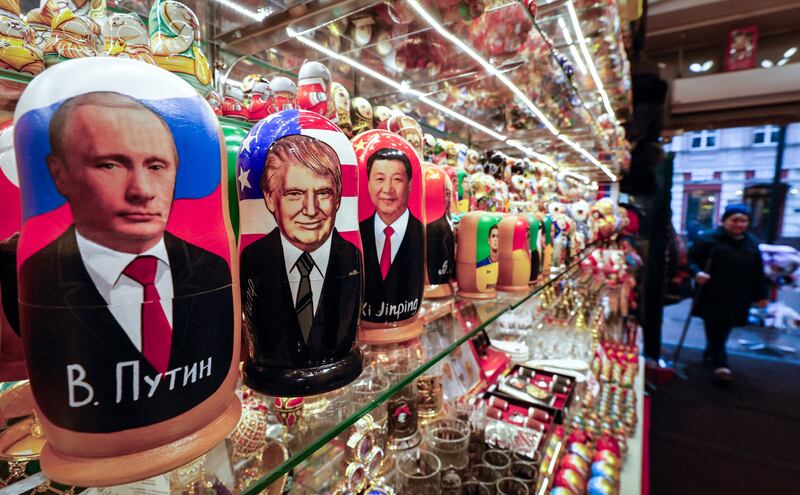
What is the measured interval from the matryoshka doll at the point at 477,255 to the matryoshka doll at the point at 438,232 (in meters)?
0.09

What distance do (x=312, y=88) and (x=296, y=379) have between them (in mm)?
461

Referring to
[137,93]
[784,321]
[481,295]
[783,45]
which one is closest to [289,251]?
[137,93]

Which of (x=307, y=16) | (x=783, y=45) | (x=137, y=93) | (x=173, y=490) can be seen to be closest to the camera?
(x=137, y=93)

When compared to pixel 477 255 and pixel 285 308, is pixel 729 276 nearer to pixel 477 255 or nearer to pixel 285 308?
pixel 477 255

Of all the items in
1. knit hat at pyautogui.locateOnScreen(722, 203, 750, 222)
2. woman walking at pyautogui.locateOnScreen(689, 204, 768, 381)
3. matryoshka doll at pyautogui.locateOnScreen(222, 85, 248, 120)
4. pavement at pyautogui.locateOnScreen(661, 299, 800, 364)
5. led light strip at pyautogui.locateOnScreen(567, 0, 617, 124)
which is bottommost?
pavement at pyautogui.locateOnScreen(661, 299, 800, 364)

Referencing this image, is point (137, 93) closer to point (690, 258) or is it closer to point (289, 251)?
point (289, 251)

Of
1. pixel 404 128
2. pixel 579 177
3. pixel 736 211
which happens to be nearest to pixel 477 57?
pixel 404 128

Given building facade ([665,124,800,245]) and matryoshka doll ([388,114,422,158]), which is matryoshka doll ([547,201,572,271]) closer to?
matryoshka doll ([388,114,422,158])

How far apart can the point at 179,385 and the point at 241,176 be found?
0.83 feet

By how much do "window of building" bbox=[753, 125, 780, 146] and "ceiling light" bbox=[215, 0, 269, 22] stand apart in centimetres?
741

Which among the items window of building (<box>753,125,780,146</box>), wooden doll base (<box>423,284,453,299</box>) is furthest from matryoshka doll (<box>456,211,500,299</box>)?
window of building (<box>753,125,780,146</box>)

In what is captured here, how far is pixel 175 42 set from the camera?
1.72 feet

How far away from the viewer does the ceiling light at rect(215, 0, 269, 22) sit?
3.42 feet

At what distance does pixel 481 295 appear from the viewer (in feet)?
3.34
